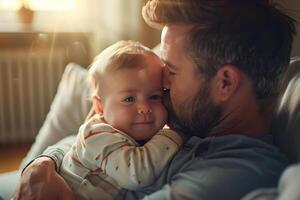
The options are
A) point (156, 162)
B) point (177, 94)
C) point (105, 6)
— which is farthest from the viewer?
point (105, 6)

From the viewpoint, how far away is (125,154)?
1.07m

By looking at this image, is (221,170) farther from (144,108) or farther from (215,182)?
(144,108)

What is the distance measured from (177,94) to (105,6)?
1.85m

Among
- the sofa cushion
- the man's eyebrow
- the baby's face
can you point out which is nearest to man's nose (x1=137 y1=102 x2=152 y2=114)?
the baby's face

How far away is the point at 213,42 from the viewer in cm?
107

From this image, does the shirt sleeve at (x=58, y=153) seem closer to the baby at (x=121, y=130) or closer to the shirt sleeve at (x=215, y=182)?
the baby at (x=121, y=130)

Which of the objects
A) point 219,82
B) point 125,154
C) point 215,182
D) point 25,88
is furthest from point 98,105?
point 25,88

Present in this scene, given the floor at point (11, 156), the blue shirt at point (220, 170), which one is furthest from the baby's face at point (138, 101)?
the floor at point (11, 156)

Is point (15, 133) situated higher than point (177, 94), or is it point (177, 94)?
point (177, 94)

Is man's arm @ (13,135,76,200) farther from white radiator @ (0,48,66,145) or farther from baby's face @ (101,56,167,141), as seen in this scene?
white radiator @ (0,48,66,145)

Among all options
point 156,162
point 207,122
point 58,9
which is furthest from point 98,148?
point 58,9

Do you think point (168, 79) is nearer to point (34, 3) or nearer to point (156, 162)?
point (156, 162)

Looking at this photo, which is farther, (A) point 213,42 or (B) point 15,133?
(B) point 15,133

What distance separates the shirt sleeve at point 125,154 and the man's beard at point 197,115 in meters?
0.05
